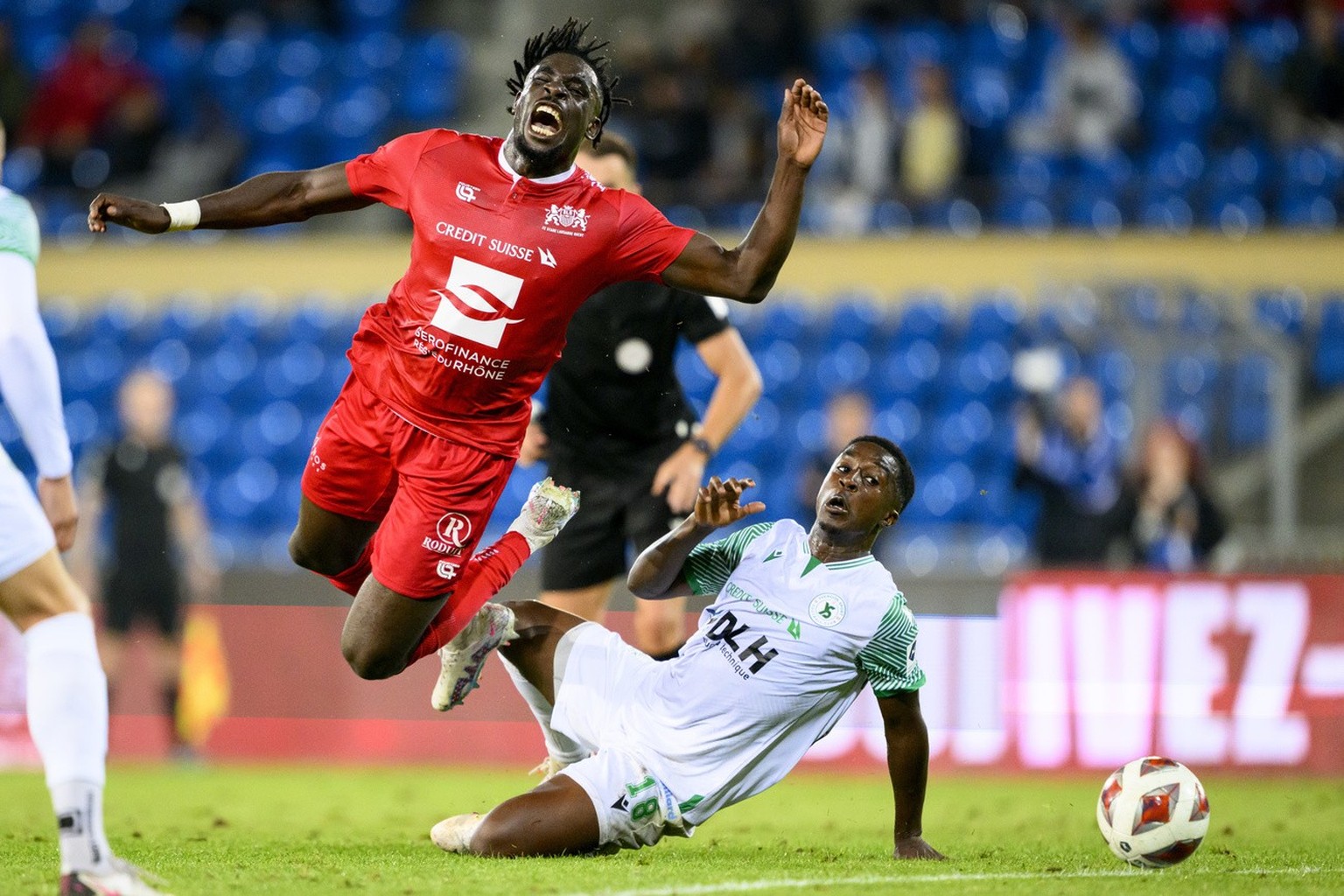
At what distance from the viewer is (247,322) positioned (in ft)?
50.1

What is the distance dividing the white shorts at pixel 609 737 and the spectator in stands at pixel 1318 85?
34.4 feet

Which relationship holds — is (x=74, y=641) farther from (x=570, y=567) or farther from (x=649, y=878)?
(x=570, y=567)

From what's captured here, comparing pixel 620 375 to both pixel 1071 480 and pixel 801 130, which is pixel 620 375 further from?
pixel 1071 480

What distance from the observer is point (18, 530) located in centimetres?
443

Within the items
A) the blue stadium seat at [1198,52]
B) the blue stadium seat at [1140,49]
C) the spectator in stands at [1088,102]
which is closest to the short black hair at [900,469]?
the spectator in stands at [1088,102]

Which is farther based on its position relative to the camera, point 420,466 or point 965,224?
point 965,224

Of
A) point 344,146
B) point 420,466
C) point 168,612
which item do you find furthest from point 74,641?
point 344,146

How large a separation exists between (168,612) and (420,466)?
5.78 metres

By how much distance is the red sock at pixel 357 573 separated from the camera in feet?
21.8

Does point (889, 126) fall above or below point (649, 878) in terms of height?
above

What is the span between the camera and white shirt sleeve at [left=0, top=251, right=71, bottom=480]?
4.57 m

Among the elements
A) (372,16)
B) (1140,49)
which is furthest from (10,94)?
(1140,49)

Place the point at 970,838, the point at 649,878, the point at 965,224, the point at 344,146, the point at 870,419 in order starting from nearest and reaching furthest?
the point at 649,878
the point at 970,838
the point at 870,419
the point at 965,224
the point at 344,146

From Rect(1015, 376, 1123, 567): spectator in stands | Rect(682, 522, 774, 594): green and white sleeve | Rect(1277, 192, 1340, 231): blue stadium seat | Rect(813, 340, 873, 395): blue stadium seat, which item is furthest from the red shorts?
Rect(1277, 192, 1340, 231): blue stadium seat
